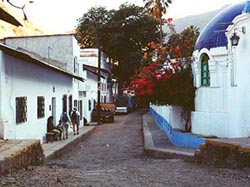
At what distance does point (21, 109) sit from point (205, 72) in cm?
713

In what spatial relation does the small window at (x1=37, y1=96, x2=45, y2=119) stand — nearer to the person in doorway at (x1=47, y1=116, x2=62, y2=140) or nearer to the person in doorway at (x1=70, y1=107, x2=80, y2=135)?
the person in doorway at (x1=47, y1=116, x2=62, y2=140)

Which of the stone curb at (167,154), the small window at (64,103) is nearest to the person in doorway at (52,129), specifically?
the small window at (64,103)

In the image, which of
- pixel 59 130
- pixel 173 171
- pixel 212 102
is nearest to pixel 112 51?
pixel 59 130

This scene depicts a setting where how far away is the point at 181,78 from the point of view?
765 inches

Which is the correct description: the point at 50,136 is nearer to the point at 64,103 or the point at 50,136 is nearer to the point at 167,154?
the point at 64,103

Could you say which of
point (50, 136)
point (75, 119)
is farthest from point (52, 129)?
point (75, 119)

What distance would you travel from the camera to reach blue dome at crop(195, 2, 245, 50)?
1658 centimetres

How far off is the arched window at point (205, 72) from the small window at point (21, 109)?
6849 mm

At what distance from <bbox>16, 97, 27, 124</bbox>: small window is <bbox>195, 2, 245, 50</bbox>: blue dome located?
23.1 feet

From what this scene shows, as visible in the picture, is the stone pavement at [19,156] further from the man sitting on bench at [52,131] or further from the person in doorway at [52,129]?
the person in doorway at [52,129]

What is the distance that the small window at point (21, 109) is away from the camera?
15.4m

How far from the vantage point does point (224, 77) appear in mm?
16594

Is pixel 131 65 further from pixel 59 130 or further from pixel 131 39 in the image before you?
pixel 59 130

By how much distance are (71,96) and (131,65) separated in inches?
1044
